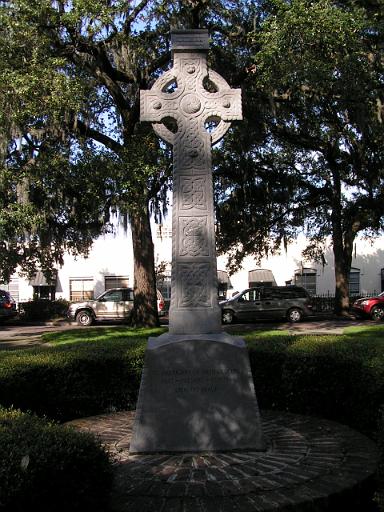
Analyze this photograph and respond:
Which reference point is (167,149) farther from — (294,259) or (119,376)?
(294,259)

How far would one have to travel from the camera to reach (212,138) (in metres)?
5.47

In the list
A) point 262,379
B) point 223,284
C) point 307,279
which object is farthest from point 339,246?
point 262,379

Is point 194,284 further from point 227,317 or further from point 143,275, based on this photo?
point 227,317

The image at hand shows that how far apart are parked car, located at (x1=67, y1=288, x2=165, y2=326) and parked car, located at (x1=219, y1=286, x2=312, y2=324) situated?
4668 mm

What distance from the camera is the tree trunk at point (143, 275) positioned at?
19047mm

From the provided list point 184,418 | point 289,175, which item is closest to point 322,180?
point 289,175

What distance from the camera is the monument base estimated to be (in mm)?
4809

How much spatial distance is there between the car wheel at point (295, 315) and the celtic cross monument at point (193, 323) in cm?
2082

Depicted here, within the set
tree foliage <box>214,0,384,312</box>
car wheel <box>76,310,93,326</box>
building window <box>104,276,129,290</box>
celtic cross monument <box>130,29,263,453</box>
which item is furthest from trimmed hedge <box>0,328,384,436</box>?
building window <box>104,276,129,290</box>

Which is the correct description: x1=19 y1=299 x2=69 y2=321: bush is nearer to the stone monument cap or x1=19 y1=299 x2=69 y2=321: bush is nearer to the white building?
the white building

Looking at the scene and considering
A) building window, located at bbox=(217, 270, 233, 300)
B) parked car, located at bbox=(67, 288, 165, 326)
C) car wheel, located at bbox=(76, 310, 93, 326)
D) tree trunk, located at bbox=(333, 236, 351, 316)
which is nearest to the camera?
tree trunk, located at bbox=(333, 236, 351, 316)

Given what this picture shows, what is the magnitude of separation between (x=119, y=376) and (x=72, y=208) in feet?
39.6

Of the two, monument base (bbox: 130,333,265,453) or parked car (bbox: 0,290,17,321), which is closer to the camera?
monument base (bbox: 130,333,265,453)

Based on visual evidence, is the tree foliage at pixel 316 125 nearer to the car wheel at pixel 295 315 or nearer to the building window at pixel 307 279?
the car wheel at pixel 295 315
